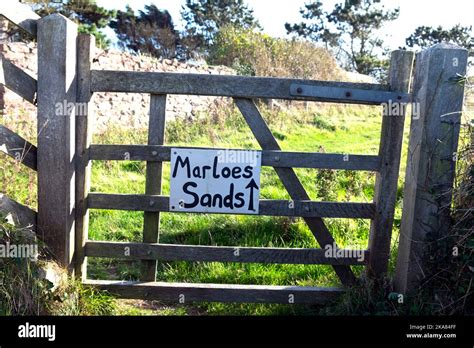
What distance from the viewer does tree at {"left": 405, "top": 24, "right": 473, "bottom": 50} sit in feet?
112

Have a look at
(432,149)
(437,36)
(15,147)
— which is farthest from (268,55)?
(437,36)

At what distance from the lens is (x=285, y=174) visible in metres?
3.80

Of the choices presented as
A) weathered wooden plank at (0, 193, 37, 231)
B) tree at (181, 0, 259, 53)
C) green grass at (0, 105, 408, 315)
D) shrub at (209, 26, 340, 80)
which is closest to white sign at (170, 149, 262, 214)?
green grass at (0, 105, 408, 315)

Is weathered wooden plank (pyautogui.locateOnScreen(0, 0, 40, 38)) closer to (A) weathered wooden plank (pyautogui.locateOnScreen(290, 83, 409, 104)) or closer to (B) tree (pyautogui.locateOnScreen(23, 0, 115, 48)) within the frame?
(A) weathered wooden plank (pyautogui.locateOnScreen(290, 83, 409, 104))

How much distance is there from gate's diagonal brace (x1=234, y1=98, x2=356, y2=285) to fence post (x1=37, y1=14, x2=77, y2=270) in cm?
127

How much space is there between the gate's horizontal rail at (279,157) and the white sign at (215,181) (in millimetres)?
114

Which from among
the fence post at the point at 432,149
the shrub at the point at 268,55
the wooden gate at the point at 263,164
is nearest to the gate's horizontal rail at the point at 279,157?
the wooden gate at the point at 263,164

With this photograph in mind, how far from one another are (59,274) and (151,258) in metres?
0.69

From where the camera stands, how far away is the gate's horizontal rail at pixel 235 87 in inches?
145

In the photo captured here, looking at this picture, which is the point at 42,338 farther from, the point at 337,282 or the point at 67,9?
the point at 67,9

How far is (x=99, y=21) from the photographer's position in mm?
19516

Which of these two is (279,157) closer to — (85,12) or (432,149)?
(432,149)

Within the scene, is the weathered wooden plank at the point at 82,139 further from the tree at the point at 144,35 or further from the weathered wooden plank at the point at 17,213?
the tree at the point at 144,35
